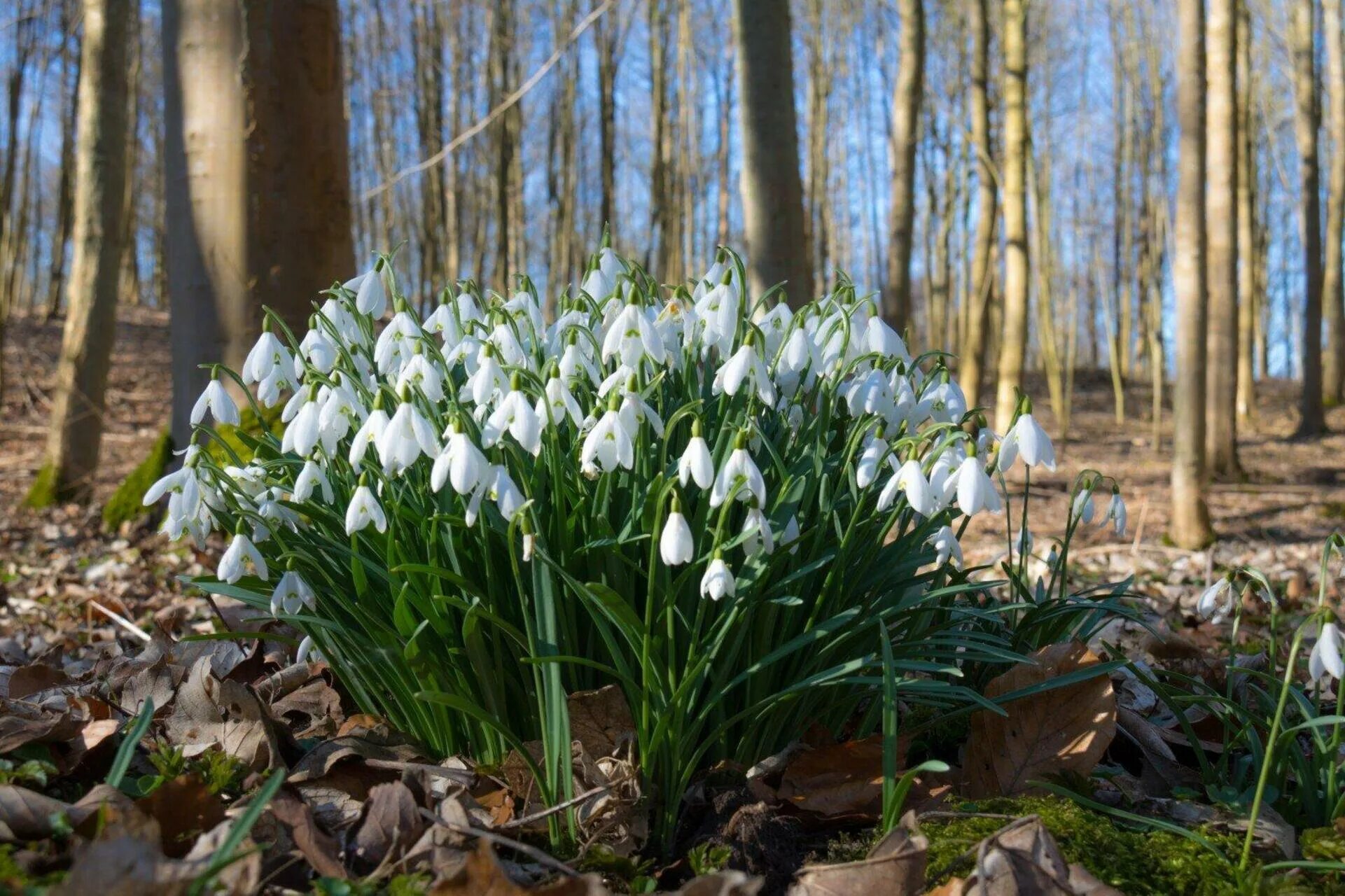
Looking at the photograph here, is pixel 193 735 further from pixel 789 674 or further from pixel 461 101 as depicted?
pixel 461 101

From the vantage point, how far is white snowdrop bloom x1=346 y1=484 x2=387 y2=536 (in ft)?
4.83

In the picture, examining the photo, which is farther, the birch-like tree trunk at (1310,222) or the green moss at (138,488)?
the birch-like tree trunk at (1310,222)

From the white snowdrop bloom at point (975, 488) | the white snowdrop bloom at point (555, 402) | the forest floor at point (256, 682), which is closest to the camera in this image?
the forest floor at point (256, 682)

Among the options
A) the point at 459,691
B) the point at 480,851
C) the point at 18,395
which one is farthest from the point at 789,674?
the point at 18,395

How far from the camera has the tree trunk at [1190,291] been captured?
5934mm

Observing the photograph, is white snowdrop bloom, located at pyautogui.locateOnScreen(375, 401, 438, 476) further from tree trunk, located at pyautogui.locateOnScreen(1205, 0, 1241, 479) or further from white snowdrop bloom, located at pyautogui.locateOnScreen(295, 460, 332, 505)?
tree trunk, located at pyautogui.locateOnScreen(1205, 0, 1241, 479)

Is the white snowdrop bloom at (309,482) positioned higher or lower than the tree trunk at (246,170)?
lower

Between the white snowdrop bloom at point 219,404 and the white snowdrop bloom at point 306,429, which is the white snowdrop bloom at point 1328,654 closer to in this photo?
the white snowdrop bloom at point 306,429

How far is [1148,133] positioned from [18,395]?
66.5ft

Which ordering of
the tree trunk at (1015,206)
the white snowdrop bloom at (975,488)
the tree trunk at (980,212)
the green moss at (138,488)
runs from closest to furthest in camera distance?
the white snowdrop bloom at (975,488)
the green moss at (138,488)
the tree trunk at (1015,206)
the tree trunk at (980,212)

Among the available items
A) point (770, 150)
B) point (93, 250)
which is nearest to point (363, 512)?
point (770, 150)

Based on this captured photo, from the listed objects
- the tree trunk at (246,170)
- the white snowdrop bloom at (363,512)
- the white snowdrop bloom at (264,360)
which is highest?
the tree trunk at (246,170)

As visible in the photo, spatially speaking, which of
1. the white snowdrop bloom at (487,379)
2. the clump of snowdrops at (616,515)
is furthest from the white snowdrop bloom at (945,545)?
the white snowdrop bloom at (487,379)

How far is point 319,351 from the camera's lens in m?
1.83
